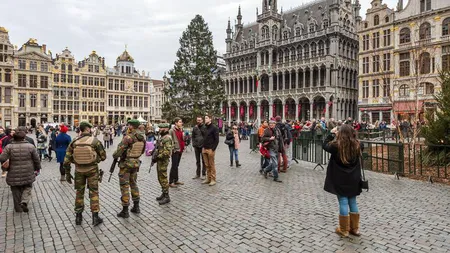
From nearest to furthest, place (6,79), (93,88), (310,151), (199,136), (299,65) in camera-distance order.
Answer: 1. (199,136)
2. (310,151)
3. (299,65)
4. (6,79)
5. (93,88)

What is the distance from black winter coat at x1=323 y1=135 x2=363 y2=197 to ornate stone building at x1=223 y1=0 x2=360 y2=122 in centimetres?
3870

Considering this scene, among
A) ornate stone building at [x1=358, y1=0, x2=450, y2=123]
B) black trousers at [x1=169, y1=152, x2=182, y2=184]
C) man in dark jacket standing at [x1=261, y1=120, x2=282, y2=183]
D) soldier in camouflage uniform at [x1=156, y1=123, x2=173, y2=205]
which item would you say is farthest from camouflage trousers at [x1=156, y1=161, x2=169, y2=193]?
ornate stone building at [x1=358, y1=0, x2=450, y2=123]

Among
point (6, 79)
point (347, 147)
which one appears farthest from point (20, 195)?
point (6, 79)

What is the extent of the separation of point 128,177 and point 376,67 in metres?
39.9

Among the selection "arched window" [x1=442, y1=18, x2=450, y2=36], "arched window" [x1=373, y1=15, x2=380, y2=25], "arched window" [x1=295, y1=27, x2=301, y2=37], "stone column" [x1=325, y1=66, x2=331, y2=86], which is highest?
"arched window" [x1=295, y1=27, x2=301, y2=37]

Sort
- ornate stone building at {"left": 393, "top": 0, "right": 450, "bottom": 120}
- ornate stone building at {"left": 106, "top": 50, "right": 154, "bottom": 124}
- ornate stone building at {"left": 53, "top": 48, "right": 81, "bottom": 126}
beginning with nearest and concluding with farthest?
ornate stone building at {"left": 393, "top": 0, "right": 450, "bottom": 120}
ornate stone building at {"left": 53, "top": 48, "right": 81, "bottom": 126}
ornate stone building at {"left": 106, "top": 50, "right": 154, "bottom": 124}

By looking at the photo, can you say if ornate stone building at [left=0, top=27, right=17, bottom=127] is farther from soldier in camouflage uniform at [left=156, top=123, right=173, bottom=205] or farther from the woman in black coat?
the woman in black coat

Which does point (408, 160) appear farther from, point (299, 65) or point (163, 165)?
point (299, 65)

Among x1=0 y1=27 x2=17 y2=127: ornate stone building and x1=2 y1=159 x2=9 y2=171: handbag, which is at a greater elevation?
x1=0 y1=27 x2=17 y2=127: ornate stone building

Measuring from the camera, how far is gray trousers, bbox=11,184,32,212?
6.04 m

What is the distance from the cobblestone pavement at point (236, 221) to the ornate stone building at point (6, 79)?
179 feet

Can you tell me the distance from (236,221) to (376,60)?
38.5 meters

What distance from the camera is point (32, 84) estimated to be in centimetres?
5459

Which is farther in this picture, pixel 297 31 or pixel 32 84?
pixel 32 84
